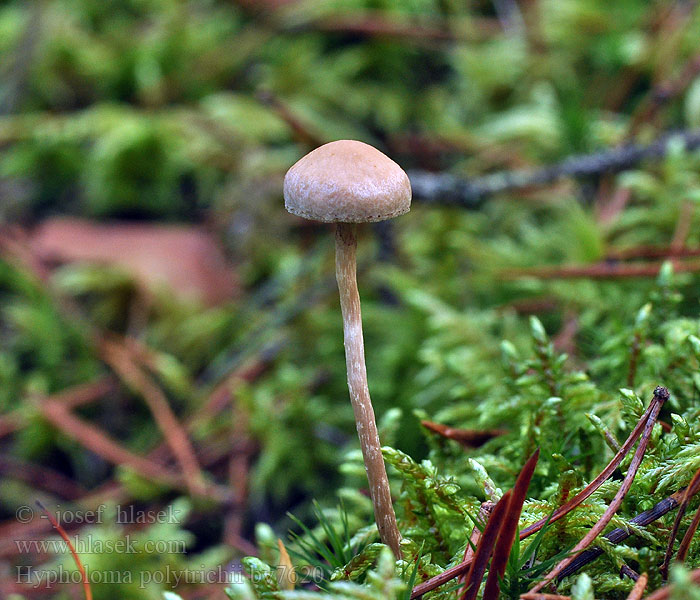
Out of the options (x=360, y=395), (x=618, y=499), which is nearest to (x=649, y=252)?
(x=618, y=499)

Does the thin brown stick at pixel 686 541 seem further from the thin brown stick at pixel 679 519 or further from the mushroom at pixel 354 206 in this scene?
the mushroom at pixel 354 206

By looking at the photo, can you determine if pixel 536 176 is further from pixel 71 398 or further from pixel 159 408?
pixel 71 398

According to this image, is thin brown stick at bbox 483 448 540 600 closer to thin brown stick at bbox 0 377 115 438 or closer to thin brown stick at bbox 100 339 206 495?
thin brown stick at bbox 100 339 206 495

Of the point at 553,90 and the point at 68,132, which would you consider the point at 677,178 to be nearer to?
the point at 553,90

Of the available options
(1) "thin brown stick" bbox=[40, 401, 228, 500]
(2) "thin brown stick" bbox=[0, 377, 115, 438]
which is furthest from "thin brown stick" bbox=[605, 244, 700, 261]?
(2) "thin brown stick" bbox=[0, 377, 115, 438]

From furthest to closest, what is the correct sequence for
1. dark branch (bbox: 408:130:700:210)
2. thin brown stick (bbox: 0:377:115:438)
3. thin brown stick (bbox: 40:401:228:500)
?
thin brown stick (bbox: 0:377:115:438) → dark branch (bbox: 408:130:700:210) → thin brown stick (bbox: 40:401:228:500)

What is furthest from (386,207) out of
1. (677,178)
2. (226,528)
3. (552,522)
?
(677,178)

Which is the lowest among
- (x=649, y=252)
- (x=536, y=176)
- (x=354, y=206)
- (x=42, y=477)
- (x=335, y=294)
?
(x=42, y=477)
